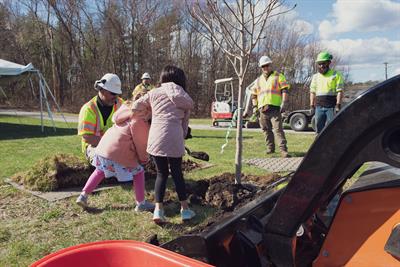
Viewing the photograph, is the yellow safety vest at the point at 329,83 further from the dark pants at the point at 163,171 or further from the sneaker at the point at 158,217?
the sneaker at the point at 158,217

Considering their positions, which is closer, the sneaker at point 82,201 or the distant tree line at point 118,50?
the sneaker at point 82,201

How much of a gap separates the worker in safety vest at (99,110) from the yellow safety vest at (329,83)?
4.33m

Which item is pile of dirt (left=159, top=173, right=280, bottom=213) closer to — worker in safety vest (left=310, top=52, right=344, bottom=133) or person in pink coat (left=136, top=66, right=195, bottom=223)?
person in pink coat (left=136, top=66, right=195, bottom=223)

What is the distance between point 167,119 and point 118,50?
30.2 m

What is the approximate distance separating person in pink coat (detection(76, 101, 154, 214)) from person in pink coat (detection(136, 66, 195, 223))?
27 cm

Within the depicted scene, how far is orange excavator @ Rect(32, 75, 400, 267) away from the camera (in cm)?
104

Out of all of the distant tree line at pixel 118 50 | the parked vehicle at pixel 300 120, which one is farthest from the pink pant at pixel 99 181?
the distant tree line at pixel 118 50

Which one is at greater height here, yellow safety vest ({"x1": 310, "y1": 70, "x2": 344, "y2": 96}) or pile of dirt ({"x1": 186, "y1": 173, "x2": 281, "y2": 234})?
yellow safety vest ({"x1": 310, "y1": 70, "x2": 344, "y2": 96})

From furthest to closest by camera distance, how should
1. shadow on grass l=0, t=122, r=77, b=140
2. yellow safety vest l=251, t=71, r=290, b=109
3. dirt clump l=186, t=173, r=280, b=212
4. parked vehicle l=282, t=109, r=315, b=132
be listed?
parked vehicle l=282, t=109, r=315, b=132 → shadow on grass l=0, t=122, r=77, b=140 → yellow safety vest l=251, t=71, r=290, b=109 → dirt clump l=186, t=173, r=280, b=212

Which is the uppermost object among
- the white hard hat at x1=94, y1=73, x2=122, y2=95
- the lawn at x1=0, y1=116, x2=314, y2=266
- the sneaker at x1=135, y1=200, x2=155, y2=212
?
the white hard hat at x1=94, y1=73, x2=122, y2=95

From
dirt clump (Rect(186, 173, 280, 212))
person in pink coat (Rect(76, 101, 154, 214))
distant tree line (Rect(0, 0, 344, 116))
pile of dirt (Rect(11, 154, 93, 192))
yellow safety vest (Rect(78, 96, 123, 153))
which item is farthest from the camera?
distant tree line (Rect(0, 0, 344, 116))

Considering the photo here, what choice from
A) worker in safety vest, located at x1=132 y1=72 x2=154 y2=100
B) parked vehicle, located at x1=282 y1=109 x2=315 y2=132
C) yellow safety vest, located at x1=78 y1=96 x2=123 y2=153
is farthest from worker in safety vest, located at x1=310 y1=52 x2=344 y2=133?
parked vehicle, located at x1=282 y1=109 x2=315 y2=132

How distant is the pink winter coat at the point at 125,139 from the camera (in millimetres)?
4312

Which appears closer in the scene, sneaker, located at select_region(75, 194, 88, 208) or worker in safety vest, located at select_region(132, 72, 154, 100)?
sneaker, located at select_region(75, 194, 88, 208)
